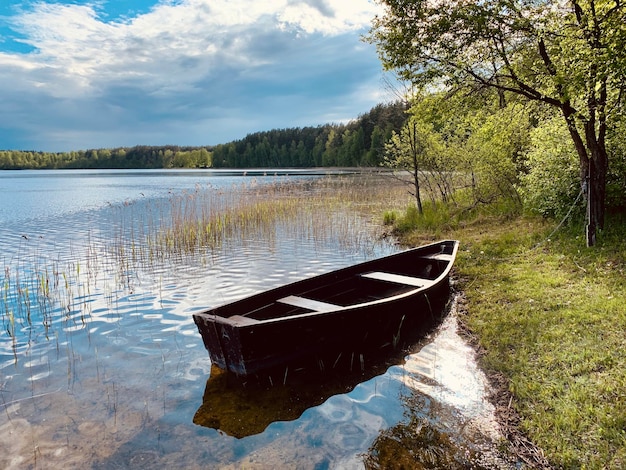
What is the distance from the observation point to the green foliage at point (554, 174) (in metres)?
10.5

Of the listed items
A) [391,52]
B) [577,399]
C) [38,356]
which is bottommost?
[38,356]

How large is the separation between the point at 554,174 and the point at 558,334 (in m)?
6.51

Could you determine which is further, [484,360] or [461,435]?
[484,360]

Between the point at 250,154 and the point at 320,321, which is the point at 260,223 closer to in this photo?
the point at 320,321

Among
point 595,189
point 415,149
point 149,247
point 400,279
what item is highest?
point 415,149

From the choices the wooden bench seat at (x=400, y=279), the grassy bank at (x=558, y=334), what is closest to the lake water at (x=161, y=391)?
the grassy bank at (x=558, y=334)

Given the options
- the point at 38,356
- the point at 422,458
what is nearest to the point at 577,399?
the point at 422,458

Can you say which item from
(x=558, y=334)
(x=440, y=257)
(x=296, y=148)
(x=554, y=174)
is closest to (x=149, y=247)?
(x=440, y=257)

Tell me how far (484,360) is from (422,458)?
236 cm

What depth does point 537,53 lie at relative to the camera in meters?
9.98

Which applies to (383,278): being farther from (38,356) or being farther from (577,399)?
(38,356)

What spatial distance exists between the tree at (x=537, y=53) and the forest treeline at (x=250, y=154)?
60.4m

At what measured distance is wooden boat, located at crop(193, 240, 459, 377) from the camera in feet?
17.1

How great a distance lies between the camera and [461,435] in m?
4.26
